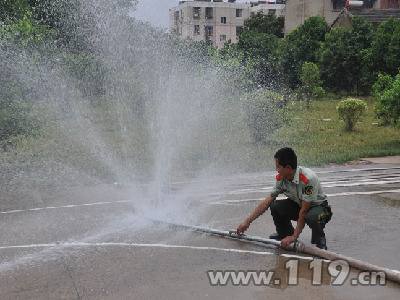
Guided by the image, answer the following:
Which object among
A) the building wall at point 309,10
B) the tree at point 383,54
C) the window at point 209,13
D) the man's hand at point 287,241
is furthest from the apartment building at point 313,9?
the man's hand at point 287,241

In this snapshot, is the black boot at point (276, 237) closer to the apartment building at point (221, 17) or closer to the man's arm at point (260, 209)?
the man's arm at point (260, 209)

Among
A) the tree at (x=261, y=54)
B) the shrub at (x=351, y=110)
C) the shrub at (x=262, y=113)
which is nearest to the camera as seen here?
the shrub at (x=262, y=113)

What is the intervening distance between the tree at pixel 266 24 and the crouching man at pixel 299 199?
173 ft

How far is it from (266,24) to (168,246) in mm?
53409

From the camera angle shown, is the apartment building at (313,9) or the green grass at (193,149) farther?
the apartment building at (313,9)

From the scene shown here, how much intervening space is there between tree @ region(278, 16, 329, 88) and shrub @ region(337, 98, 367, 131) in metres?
15.6

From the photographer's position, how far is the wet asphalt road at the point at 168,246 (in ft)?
14.2

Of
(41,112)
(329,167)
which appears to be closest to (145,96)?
(41,112)

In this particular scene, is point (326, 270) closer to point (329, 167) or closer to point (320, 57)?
point (329, 167)

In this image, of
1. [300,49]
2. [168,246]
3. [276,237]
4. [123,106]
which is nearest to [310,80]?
[300,49]

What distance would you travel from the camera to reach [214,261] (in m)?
5.04

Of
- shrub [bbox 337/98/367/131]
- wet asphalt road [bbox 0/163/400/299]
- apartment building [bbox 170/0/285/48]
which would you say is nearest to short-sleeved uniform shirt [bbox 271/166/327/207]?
wet asphalt road [bbox 0/163/400/299]

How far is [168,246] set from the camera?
557 cm

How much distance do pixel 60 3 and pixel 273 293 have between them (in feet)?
44.8
